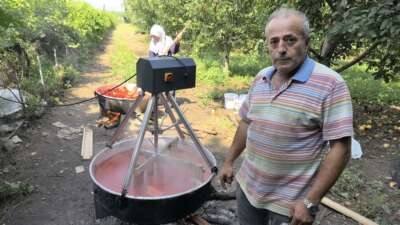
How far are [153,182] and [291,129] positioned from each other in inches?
72.4

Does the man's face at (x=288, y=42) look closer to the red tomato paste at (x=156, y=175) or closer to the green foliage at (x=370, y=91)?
the red tomato paste at (x=156, y=175)

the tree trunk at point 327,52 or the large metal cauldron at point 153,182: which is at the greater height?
the tree trunk at point 327,52

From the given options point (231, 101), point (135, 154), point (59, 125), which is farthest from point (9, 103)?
point (231, 101)

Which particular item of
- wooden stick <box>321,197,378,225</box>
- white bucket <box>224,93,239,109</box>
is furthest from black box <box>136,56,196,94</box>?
white bucket <box>224,93,239,109</box>

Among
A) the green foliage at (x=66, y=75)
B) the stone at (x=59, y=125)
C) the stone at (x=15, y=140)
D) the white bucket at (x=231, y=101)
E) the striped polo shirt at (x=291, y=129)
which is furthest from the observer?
the green foliage at (x=66, y=75)

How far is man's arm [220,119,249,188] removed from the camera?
2.09m

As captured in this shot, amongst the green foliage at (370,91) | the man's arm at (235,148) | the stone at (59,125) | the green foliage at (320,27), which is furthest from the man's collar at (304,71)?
the green foliage at (370,91)

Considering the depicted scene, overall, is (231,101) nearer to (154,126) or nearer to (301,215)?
(154,126)

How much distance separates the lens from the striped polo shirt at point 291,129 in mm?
1521

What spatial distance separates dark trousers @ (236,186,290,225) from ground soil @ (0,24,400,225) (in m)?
1.65

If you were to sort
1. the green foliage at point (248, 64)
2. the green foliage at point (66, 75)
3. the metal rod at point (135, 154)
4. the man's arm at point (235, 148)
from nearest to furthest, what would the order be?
1. the man's arm at point (235, 148)
2. the metal rod at point (135, 154)
3. the green foliage at point (66, 75)
4. the green foliage at point (248, 64)

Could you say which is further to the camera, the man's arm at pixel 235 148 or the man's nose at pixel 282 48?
the man's arm at pixel 235 148

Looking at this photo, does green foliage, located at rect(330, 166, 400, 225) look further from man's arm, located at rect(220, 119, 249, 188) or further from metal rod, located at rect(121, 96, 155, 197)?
metal rod, located at rect(121, 96, 155, 197)

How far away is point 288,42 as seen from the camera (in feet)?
5.38
